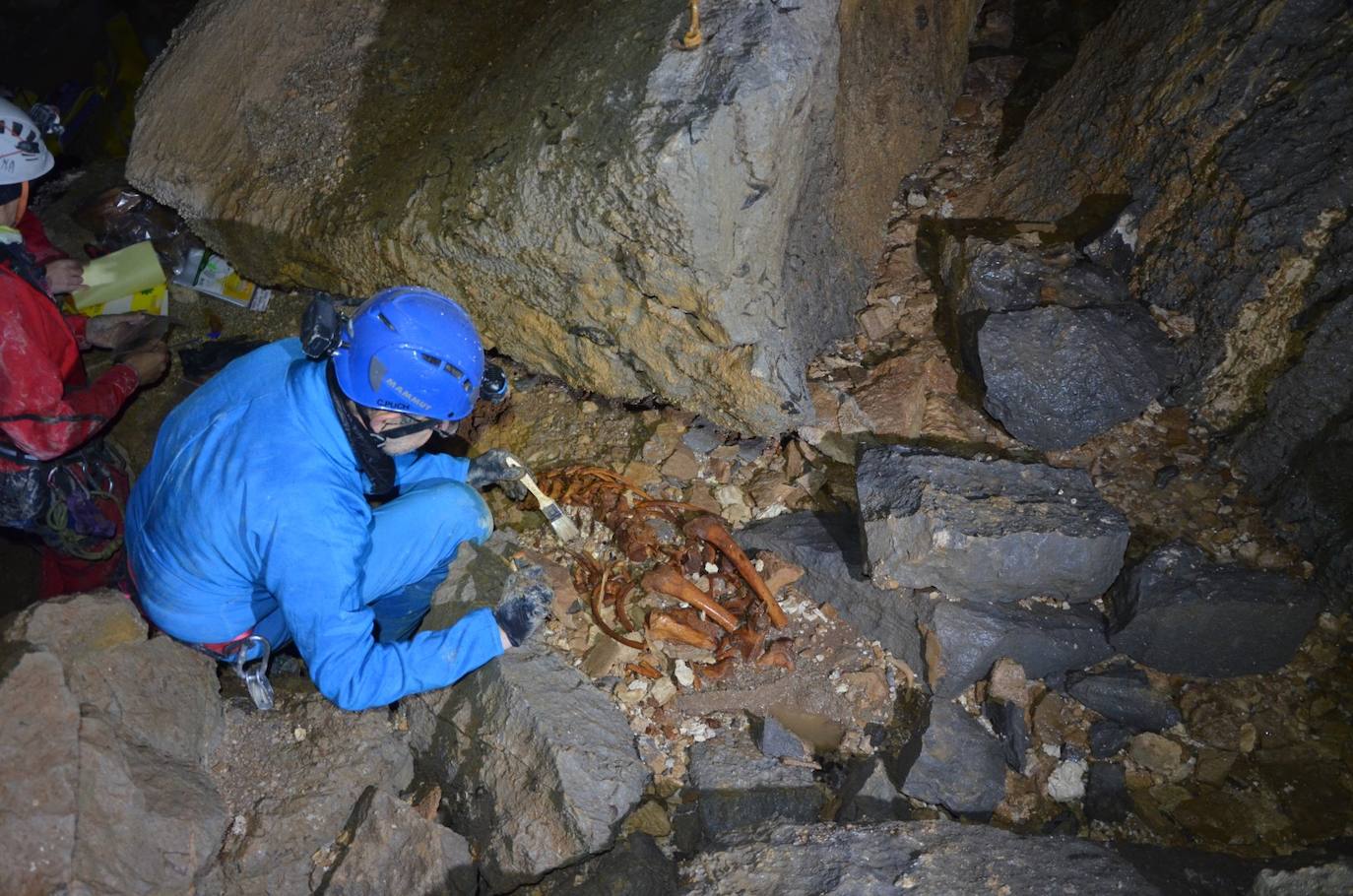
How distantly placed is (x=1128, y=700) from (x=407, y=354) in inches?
92.5

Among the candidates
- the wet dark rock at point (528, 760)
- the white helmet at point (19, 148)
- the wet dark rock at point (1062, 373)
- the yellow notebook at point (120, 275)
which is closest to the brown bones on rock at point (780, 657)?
the wet dark rock at point (528, 760)

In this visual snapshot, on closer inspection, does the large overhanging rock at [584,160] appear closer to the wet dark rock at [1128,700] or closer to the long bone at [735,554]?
the long bone at [735,554]

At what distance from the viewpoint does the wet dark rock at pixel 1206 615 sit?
2693mm

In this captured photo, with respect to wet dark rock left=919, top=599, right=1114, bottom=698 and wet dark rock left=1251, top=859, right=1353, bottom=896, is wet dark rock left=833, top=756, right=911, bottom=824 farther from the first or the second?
wet dark rock left=1251, top=859, right=1353, bottom=896

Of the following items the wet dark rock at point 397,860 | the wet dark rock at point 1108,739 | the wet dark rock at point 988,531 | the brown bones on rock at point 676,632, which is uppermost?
the wet dark rock at point 988,531

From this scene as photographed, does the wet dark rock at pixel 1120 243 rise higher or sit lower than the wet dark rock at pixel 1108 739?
higher

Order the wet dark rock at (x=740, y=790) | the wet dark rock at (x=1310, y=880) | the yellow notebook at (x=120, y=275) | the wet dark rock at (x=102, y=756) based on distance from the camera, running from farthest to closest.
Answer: the yellow notebook at (x=120, y=275)
the wet dark rock at (x=740, y=790)
the wet dark rock at (x=102, y=756)
the wet dark rock at (x=1310, y=880)

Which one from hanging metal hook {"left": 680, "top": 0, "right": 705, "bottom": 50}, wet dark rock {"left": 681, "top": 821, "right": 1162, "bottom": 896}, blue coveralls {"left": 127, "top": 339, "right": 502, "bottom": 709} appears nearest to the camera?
wet dark rock {"left": 681, "top": 821, "right": 1162, "bottom": 896}

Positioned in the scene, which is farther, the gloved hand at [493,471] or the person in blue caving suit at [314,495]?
the gloved hand at [493,471]

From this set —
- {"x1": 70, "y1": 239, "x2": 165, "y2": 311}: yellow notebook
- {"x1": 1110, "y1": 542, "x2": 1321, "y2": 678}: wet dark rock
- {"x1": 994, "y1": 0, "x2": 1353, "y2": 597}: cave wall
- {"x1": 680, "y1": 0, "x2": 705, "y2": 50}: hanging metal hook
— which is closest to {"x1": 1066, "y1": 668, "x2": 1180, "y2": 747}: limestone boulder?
{"x1": 1110, "y1": 542, "x2": 1321, "y2": 678}: wet dark rock

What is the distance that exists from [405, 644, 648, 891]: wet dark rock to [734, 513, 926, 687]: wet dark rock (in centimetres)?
79

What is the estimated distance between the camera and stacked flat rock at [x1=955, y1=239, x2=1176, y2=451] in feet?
10.3

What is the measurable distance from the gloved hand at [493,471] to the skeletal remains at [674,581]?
0.66 ft

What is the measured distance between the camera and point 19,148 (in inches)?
151
